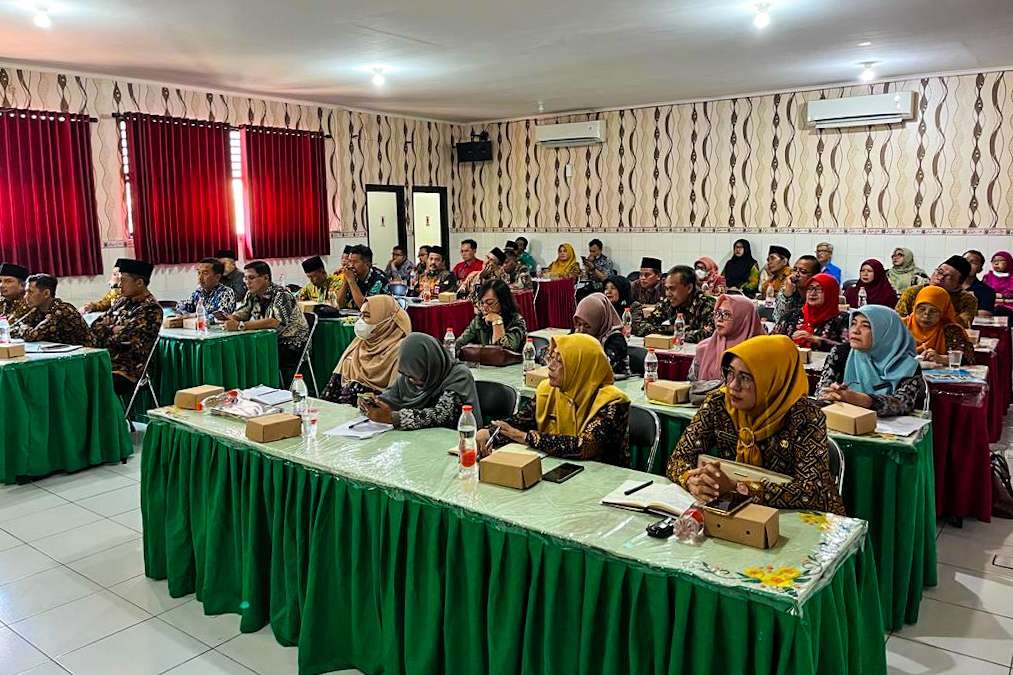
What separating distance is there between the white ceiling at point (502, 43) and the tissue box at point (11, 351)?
8.31 feet

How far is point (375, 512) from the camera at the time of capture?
265 cm

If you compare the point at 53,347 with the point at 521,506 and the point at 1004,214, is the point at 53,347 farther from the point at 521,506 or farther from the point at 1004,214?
the point at 1004,214

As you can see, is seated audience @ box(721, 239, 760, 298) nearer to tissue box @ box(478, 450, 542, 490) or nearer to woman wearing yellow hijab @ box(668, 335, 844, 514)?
woman wearing yellow hijab @ box(668, 335, 844, 514)

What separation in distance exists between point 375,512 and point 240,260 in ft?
26.9

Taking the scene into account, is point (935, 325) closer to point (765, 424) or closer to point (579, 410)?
point (765, 424)

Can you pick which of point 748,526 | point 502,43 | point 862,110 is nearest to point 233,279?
point 502,43

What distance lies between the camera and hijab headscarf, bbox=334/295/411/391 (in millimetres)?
4406

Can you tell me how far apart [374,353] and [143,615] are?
178 cm

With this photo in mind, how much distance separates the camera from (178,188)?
30.1 ft

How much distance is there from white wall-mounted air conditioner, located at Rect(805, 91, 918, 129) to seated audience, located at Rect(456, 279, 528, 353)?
259 inches

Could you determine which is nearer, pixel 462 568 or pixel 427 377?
pixel 462 568

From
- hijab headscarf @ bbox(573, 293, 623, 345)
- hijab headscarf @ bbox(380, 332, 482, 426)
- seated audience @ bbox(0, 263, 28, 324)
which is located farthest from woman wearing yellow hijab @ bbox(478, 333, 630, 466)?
seated audience @ bbox(0, 263, 28, 324)

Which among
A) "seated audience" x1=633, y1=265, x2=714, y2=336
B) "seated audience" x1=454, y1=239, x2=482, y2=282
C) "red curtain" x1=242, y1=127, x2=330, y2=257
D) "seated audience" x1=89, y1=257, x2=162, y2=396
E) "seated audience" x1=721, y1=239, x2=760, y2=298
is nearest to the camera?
"seated audience" x1=633, y1=265, x2=714, y2=336

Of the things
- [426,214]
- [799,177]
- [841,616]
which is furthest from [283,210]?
[841,616]
